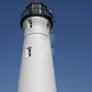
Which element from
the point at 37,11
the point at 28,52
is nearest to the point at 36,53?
the point at 28,52

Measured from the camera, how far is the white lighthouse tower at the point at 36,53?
533 inches

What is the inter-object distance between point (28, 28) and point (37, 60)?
3.86 metres

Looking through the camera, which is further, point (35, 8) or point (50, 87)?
point (35, 8)

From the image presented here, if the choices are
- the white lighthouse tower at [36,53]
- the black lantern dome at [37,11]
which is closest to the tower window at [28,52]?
the white lighthouse tower at [36,53]

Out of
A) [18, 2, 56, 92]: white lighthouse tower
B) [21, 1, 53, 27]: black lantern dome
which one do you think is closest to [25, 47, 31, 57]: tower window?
[18, 2, 56, 92]: white lighthouse tower

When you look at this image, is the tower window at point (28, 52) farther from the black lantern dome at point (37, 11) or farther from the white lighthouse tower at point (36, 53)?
the black lantern dome at point (37, 11)

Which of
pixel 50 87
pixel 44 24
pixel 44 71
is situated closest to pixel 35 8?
pixel 44 24

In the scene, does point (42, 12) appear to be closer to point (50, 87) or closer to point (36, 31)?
point (36, 31)

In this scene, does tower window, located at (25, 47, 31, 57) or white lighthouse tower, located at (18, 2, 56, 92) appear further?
tower window, located at (25, 47, 31, 57)

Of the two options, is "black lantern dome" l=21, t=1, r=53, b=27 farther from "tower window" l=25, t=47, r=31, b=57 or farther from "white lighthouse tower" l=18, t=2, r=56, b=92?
"tower window" l=25, t=47, r=31, b=57

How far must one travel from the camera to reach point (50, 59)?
15.3 meters

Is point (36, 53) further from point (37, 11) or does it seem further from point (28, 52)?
point (37, 11)

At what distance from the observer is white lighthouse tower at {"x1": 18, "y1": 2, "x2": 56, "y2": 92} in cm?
1353

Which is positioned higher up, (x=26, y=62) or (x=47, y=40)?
(x=47, y=40)
